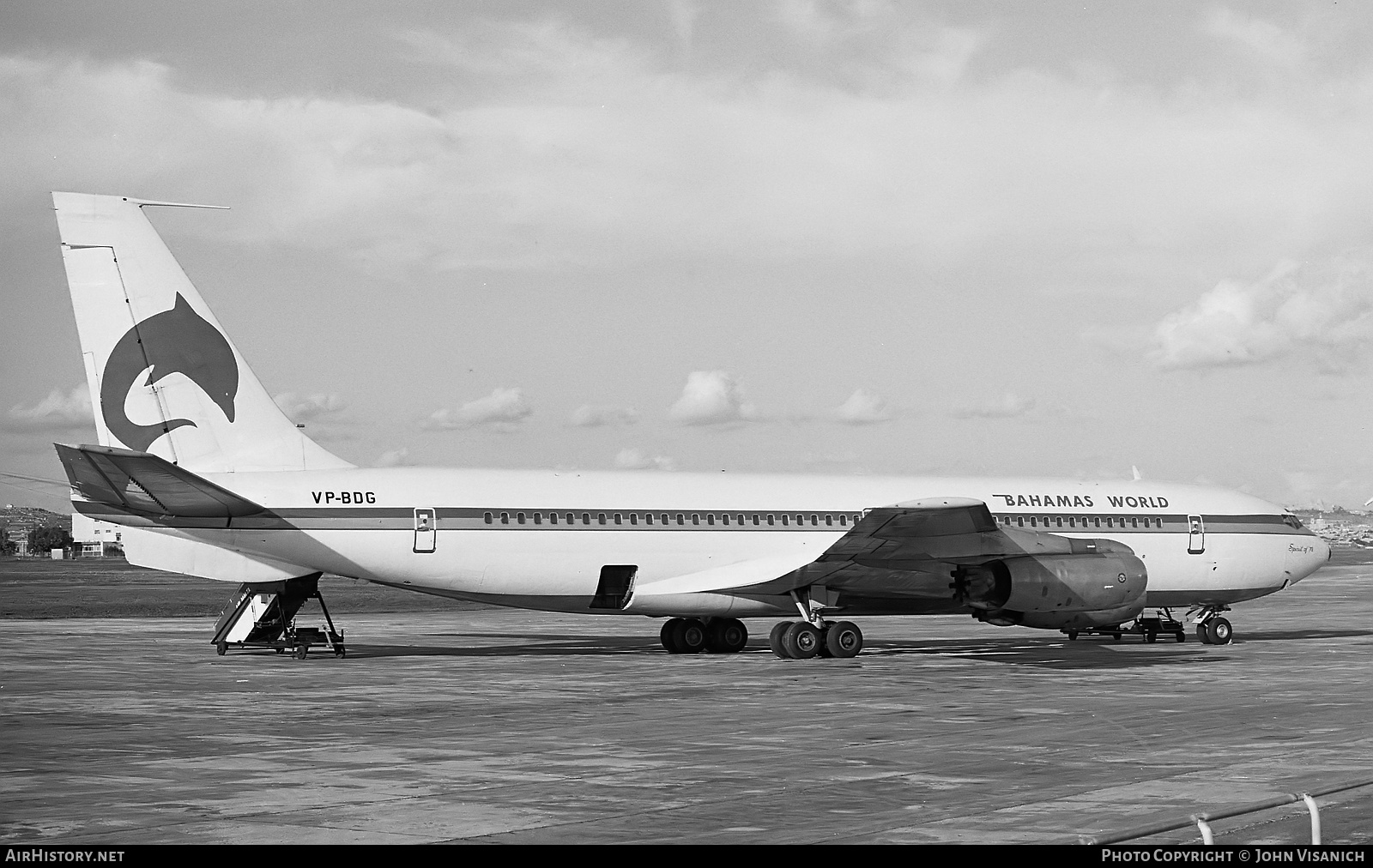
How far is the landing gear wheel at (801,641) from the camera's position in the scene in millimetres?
24250

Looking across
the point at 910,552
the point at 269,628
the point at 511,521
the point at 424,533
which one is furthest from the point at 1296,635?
the point at 269,628

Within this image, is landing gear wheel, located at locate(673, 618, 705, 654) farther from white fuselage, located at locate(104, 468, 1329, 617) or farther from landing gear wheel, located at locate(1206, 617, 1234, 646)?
landing gear wheel, located at locate(1206, 617, 1234, 646)

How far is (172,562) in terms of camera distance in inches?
877

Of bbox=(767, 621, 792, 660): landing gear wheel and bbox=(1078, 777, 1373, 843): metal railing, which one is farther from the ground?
bbox=(767, 621, 792, 660): landing gear wheel

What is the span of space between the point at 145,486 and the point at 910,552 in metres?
12.2

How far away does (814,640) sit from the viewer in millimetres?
24375

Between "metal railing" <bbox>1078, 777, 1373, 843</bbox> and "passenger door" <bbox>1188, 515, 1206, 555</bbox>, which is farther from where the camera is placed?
"passenger door" <bbox>1188, 515, 1206, 555</bbox>

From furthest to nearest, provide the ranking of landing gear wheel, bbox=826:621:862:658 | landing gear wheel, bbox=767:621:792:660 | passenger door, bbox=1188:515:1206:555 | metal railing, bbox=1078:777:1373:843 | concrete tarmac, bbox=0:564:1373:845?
1. passenger door, bbox=1188:515:1206:555
2. landing gear wheel, bbox=767:621:792:660
3. landing gear wheel, bbox=826:621:862:658
4. concrete tarmac, bbox=0:564:1373:845
5. metal railing, bbox=1078:777:1373:843

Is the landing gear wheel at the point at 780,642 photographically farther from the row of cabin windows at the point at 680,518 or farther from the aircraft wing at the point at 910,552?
the row of cabin windows at the point at 680,518

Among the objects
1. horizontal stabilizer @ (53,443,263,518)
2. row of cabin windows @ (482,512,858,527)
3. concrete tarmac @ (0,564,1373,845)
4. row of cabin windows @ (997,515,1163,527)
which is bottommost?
concrete tarmac @ (0,564,1373,845)

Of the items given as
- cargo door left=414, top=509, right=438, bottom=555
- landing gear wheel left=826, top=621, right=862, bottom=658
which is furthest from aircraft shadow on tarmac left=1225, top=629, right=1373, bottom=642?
cargo door left=414, top=509, right=438, bottom=555

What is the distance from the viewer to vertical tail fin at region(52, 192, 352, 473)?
876 inches

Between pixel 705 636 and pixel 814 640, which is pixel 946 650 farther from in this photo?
pixel 705 636

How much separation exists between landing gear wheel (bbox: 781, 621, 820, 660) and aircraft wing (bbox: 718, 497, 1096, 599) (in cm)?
72
